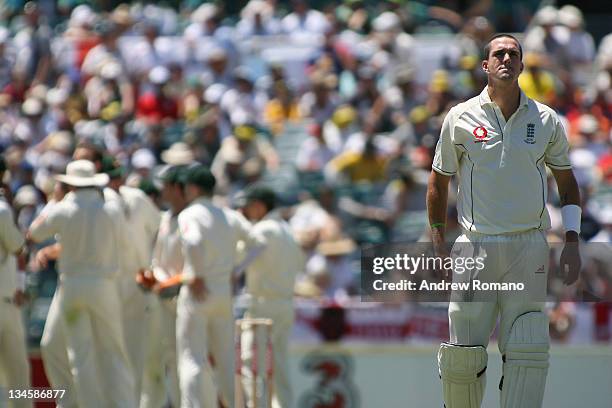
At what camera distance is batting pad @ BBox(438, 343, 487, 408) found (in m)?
7.62

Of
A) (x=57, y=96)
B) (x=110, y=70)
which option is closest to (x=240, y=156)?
(x=110, y=70)

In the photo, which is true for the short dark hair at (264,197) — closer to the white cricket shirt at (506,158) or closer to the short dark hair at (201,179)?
the short dark hair at (201,179)

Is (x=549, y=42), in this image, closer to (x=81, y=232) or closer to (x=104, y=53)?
(x=104, y=53)

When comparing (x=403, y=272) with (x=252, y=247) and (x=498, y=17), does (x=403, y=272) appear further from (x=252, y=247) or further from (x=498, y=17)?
(x=498, y=17)

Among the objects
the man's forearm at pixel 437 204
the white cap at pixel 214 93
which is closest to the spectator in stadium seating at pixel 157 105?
the white cap at pixel 214 93

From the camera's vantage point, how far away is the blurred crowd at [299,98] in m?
15.1

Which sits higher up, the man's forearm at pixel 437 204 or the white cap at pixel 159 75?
the man's forearm at pixel 437 204

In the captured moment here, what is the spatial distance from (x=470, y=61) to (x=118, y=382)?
7.76 metres

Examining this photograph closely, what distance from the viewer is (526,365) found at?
7500 mm

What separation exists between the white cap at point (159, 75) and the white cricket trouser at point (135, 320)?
243 inches

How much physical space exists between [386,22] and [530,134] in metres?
10.6

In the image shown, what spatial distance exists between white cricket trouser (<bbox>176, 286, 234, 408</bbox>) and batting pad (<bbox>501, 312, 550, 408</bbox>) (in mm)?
3707

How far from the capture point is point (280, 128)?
17031mm

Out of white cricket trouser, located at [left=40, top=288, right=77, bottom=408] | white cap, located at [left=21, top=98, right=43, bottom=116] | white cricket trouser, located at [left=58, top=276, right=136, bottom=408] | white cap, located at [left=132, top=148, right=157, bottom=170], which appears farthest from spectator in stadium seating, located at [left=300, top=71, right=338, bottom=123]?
white cricket trouser, located at [left=40, top=288, right=77, bottom=408]
